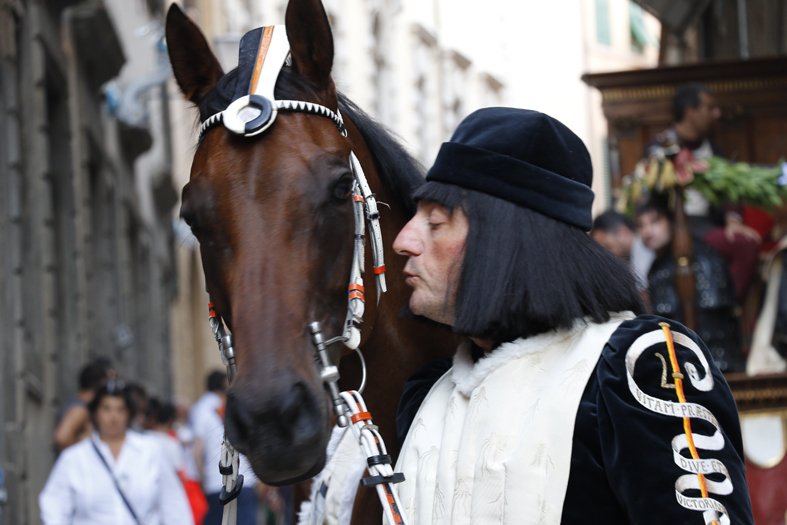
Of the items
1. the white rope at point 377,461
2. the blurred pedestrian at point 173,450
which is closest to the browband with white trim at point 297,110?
the white rope at point 377,461

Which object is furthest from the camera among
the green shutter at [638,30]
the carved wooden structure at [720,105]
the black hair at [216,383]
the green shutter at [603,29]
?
the green shutter at [638,30]

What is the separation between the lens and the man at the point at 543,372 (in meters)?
2.00

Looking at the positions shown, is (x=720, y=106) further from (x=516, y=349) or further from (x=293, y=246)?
(x=293, y=246)

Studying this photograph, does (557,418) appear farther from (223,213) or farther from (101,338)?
(101,338)

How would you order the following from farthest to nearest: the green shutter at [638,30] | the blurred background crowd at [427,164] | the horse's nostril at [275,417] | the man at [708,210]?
the green shutter at [638,30] < the man at [708,210] < the blurred background crowd at [427,164] < the horse's nostril at [275,417]

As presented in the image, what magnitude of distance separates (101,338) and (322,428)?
12.5 meters

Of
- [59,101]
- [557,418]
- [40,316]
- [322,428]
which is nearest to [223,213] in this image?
[322,428]

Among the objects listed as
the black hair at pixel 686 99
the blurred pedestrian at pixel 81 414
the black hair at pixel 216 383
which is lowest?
the black hair at pixel 216 383

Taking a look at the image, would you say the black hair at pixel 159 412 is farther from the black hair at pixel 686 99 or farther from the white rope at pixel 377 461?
the white rope at pixel 377 461

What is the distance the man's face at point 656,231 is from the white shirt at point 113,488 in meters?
3.75

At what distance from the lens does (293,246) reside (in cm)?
234

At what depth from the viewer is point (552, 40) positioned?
821 cm

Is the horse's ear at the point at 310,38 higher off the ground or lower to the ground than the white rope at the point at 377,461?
higher

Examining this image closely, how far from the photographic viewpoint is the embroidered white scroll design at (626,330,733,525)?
6.38ft
